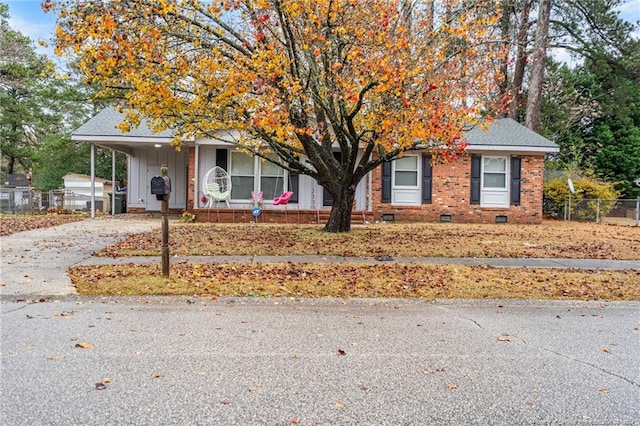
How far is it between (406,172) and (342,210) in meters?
6.94

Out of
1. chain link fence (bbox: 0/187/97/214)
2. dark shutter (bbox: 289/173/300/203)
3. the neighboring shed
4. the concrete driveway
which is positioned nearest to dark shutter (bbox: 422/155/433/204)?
dark shutter (bbox: 289/173/300/203)

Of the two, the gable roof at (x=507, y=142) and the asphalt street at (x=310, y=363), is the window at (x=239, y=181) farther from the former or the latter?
the asphalt street at (x=310, y=363)

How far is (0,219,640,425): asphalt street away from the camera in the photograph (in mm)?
3127

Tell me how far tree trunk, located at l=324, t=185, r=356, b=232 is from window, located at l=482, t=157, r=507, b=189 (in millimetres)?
8409

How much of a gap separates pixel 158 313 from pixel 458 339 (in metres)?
3.35

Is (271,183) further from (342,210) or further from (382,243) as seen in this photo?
(382,243)

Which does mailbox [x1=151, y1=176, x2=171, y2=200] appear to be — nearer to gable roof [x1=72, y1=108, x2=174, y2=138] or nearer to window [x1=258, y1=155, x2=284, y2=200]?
gable roof [x1=72, y1=108, x2=174, y2=138]

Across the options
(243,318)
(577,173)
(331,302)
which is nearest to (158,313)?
(243,318)

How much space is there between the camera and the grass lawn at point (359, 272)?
6688mm

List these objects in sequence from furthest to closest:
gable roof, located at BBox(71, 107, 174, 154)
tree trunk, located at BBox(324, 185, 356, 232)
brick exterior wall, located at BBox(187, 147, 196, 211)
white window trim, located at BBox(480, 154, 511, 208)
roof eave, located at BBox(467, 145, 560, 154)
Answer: white window trim, located at BBox(480, 154, 511, 208), roof eave, located at BBox(467, 145, 560, 154), brick exterior wall, located at BBox(187, 147, 196, 211), gable roof, located at BBox(71, 107, 174, 154), tree trunk, located at BBox(324, 185, 356, 232)

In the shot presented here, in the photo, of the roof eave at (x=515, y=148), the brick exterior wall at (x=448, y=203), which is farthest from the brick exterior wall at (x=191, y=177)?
the roof eave at (x=515, y=148)

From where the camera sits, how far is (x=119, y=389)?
3.39 m

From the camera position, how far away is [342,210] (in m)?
12.5

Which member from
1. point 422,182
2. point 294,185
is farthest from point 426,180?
point 294,185
